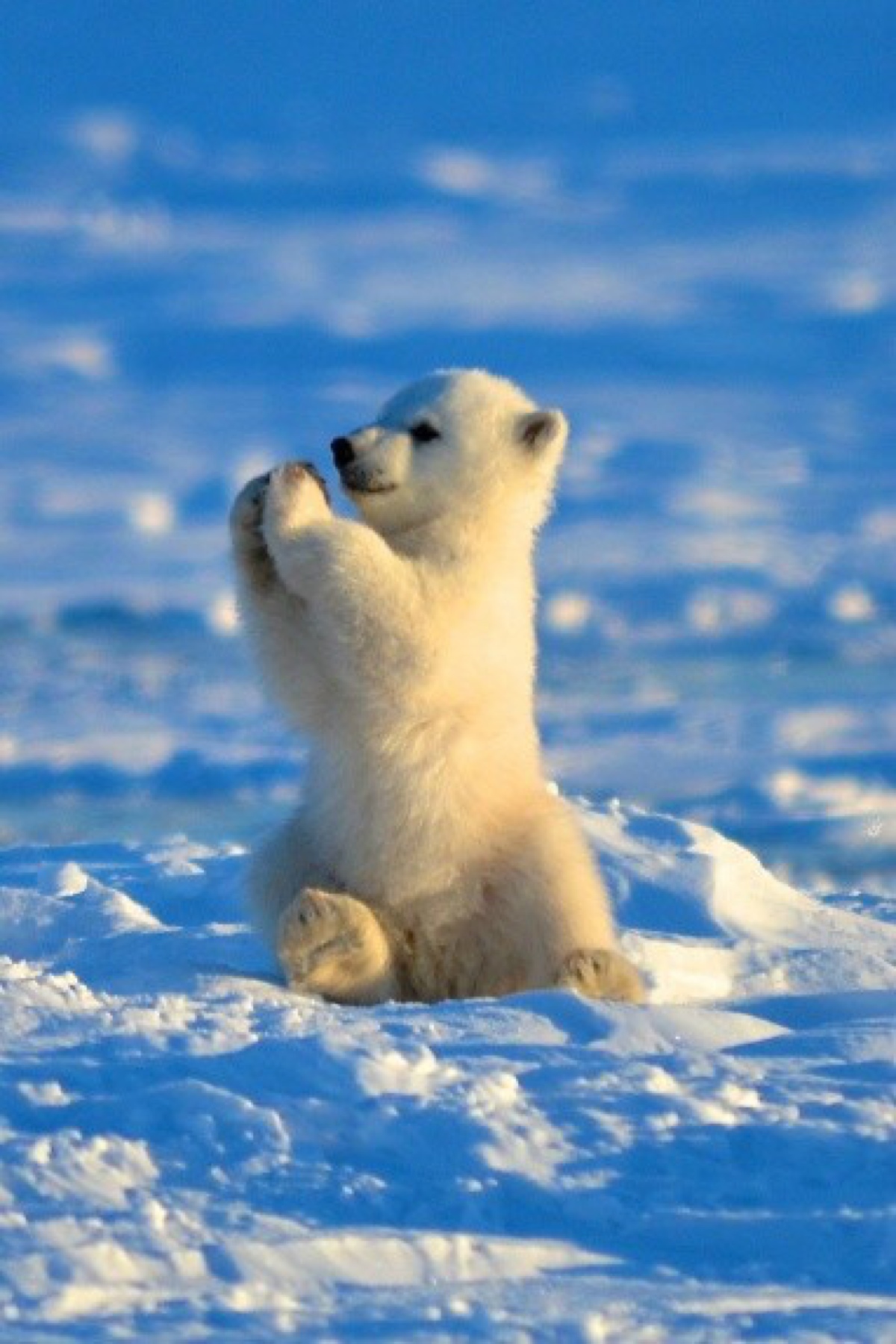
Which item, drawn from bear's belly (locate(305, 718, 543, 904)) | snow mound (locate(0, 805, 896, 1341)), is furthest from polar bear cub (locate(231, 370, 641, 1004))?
snow mound (locate(0, 805, 896, 1341))

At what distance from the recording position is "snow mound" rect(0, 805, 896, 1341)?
3.40 metres

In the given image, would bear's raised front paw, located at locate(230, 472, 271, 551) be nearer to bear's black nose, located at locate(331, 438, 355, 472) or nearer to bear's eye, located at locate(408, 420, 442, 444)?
bear's black nose, located at locate(331, 438, 355, 472)

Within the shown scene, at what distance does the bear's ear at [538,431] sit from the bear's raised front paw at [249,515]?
670mm

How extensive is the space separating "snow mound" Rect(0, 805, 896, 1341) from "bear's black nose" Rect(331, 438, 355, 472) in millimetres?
1284

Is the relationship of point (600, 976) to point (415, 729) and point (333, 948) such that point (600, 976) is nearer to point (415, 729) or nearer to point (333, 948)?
point (333, 948)

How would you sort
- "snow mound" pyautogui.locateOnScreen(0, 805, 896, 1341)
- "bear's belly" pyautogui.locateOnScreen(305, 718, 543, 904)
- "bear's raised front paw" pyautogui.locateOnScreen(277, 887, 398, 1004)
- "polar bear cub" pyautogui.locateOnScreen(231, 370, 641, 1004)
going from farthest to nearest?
1. "bear's belly" pyautogui.locateOnScreen(305, 718, 543, 904)
2. "polar bear cub" pyautogui.locateOnScreen(231, 370, 641, 1004)
3. "bear's raised front paw" pyautogui.locateOnScreen(277, 887, 398, 1004)
4. "snow mound" pyautogui.locateOnScreen(0, 805, 896, 1341)

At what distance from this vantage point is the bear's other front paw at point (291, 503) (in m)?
5.40

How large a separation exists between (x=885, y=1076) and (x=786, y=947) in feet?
8.79

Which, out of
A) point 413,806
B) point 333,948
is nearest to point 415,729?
point 413,806

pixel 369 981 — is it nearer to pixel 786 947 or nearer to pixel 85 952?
pixel 85 952

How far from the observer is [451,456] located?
5.71 metres

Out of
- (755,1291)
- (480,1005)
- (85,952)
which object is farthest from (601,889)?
(755,1291)

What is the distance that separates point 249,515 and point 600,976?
4.36 ft

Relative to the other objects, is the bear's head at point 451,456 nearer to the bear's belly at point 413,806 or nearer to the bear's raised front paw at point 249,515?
the bear's raised front paw at point 249,515
